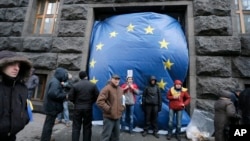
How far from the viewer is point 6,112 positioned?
1.93 metres

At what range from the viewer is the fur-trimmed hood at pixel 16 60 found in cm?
197

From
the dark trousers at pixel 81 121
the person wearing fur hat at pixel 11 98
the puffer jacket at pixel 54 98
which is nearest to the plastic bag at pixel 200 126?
the dark trousers at pixel 81 121

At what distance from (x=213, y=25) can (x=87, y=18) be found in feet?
14.5

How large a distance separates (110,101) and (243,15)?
18.4 ft

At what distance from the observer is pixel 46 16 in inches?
327

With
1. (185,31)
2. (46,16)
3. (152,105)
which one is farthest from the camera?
(46,16)

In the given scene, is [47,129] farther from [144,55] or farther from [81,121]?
[144,55]

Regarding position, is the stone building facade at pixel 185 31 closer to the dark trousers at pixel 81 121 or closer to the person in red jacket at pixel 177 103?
the person in red jacket at pixel 177 103

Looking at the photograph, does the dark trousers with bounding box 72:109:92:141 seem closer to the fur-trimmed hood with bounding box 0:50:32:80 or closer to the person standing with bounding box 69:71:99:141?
the person standing with bounding box 69:71:99:141

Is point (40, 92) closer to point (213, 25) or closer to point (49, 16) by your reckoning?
point (49, 16)

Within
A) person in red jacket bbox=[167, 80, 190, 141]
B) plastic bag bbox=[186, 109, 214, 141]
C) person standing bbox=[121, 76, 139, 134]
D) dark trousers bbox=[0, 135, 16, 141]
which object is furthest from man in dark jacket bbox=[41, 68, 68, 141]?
plastic bag bbox=[186, 109, 214, 141]

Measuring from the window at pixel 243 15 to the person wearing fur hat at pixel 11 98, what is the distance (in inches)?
270

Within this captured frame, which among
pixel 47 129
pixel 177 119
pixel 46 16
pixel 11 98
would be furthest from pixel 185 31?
pixel 11 98

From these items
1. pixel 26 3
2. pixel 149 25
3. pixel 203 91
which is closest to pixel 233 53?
pixel 203 91
